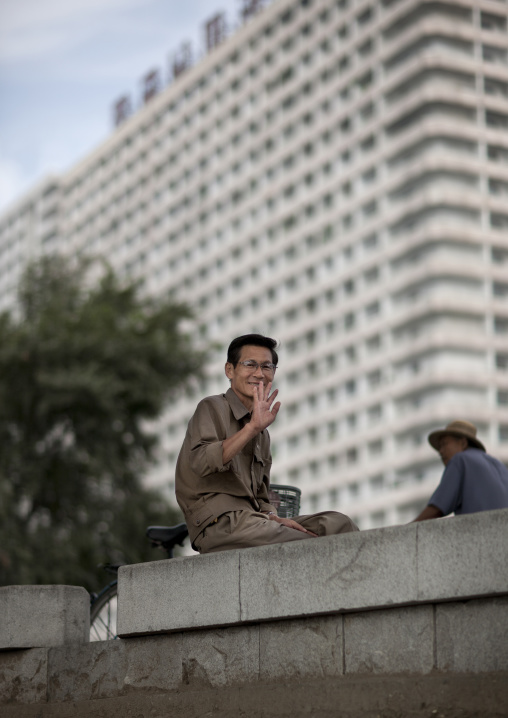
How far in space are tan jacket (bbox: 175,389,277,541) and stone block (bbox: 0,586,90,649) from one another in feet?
3.40

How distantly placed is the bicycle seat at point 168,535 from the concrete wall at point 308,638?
186 centimetres

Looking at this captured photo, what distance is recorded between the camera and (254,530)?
5.59 m

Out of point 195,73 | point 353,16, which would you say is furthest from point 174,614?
point 195,73

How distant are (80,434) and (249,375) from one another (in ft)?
59.6

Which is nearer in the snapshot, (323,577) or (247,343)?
(323,577)

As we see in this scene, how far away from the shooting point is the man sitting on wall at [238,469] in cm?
558

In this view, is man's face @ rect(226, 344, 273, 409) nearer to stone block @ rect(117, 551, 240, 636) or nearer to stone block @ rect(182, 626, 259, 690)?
stone block @ rect(117, 551, 240, 636)

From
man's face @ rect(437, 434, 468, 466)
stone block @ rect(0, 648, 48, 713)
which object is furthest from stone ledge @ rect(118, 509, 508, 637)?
man's face @ rect(437, 434, 468, 466)

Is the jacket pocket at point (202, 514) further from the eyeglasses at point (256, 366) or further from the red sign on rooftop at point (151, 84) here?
the red sign on rooftop at point (151, 84)

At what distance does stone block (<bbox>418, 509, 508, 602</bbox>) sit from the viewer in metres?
4.48

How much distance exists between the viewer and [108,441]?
23.9 metres

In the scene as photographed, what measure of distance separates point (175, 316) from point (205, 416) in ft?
68.2

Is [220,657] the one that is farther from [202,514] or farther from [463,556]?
[463,556]

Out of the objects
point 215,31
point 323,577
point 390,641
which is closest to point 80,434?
point 323,577
